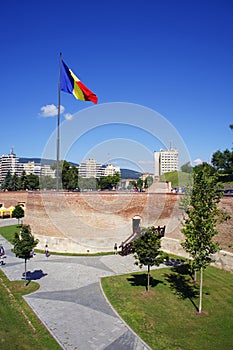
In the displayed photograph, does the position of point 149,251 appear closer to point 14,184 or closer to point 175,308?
point 175,308

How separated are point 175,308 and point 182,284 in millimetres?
2958

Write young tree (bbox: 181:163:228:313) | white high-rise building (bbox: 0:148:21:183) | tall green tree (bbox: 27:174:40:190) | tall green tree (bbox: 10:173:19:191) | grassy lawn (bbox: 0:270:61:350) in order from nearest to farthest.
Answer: grassy lawn (bbox: 0:270:61:350) → young tree (bbox: 181:163:228:313) → tall green tree (bbox: 27:174:40:190) → tall green tree (bbox: 10:173:19:191) → white high-rise building (bbox: 0:148:21:183)

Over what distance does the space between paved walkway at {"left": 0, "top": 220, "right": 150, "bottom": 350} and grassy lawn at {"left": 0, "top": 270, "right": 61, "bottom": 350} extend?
0.28 m

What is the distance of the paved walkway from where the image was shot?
366 inches

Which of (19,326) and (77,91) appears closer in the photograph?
(19,326)

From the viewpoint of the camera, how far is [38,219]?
22.0m

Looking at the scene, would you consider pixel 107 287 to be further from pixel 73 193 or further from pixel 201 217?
pixel 73 193

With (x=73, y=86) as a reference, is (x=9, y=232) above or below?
below

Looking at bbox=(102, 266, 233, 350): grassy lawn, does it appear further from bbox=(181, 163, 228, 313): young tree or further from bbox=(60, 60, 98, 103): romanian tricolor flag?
bbox=(60, 60, 98, 103): romanian tricolor flag

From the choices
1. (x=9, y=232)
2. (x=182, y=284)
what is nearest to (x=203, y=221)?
(x=182, y=284)

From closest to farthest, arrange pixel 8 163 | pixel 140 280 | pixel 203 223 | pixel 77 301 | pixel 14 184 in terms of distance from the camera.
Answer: pixel 203 223, pixel 77 301, pixel 140 280, pixel 14 184, pixel 8 163

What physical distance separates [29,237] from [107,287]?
4.36m

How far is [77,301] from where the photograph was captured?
1238 centimetres

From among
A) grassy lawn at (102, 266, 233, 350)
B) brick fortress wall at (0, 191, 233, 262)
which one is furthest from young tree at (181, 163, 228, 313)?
brick fortress wall at (0, 191, 233, 262)
